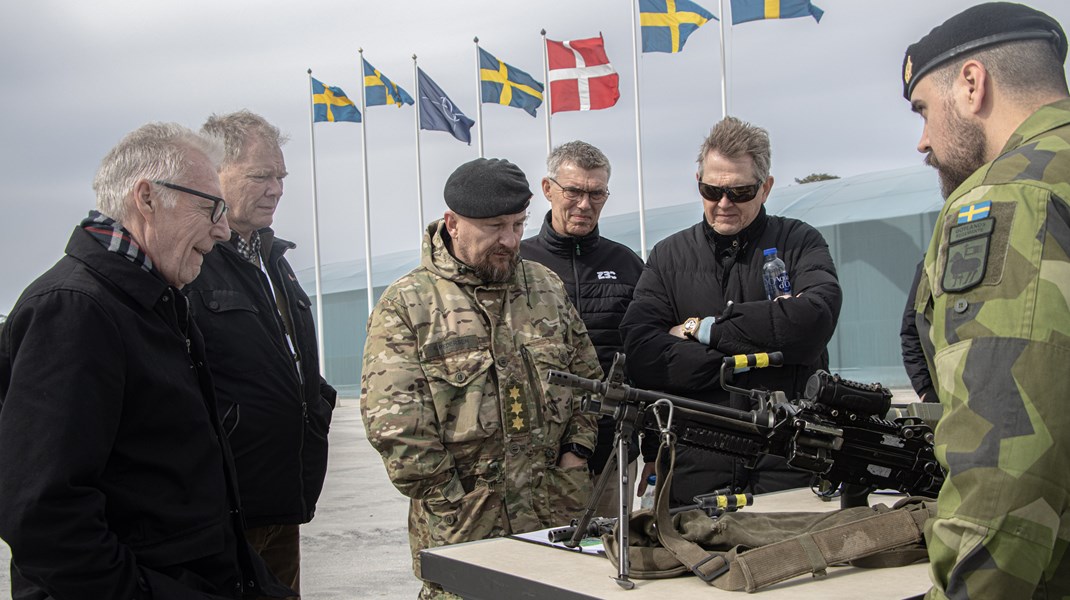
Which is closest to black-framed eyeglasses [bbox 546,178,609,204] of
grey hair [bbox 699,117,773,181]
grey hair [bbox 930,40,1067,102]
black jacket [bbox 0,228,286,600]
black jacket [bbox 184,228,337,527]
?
grey hair [bbox 699,117,773,181]

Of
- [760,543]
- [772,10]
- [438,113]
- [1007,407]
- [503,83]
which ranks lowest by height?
[760,543]

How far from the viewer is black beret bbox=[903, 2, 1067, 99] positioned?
6.41 feet

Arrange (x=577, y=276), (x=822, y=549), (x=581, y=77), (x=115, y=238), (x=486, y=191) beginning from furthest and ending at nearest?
(x=581, y=77), (x=577, y=276), (x=486, y=191), (x=115, y=238), (x=822, y=549)

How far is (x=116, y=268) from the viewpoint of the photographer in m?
2.38

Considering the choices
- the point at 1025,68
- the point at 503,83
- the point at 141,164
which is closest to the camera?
the point at 1025,68

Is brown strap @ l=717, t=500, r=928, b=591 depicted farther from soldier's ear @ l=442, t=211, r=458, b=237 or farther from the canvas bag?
soldier's ear @ l=442, t=211, r=458, b=237

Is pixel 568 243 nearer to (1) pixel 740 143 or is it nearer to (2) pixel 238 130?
(1) pixel 740 143

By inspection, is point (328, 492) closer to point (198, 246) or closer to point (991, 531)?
point (198, 246)

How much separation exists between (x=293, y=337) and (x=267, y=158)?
2.28ft

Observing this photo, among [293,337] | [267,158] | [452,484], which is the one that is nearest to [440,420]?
→ [452,484]

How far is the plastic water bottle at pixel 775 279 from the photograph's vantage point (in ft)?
12.5

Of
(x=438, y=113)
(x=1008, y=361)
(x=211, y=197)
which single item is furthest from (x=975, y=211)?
(x=438, y=113)

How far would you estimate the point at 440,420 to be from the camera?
10.8 ft

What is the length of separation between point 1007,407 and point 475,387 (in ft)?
6.35
